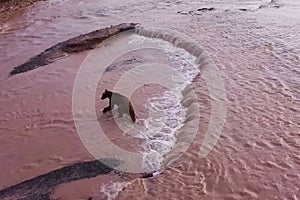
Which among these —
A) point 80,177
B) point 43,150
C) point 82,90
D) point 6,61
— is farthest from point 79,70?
point 80,177

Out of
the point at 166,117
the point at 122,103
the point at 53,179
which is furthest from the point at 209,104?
the point at 53,179

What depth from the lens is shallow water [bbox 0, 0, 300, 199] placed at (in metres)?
6.88

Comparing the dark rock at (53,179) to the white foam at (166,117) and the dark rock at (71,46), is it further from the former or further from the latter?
the dark rock at (71,46)

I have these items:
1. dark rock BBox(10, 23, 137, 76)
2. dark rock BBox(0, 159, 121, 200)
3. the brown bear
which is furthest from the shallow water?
the brown bear

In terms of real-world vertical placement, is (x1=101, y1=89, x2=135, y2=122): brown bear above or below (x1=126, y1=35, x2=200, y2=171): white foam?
above

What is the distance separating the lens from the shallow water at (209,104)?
6.88 metres

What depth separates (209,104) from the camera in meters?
9.27

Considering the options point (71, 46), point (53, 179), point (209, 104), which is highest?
point (71, 46)

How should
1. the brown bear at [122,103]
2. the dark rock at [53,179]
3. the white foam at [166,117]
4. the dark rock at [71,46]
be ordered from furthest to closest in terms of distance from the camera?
the dark rock at [71,46] < the brown bear at [122,103] < the white foam at [166,117] < the dark rock at [53,179]

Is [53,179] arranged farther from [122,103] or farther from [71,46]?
[71,46]

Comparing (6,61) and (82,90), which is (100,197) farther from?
(6,61)

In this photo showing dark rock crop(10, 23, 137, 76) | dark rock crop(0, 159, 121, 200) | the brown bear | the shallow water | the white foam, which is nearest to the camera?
dark rock crop(0, 159, 121, 200)

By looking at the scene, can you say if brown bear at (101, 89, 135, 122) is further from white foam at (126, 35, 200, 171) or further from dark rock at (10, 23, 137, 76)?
dark rock at (10, 23, 137, 76)

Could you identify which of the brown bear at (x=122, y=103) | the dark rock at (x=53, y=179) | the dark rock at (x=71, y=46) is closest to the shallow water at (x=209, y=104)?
the dark rock at (x=53, y=179)
